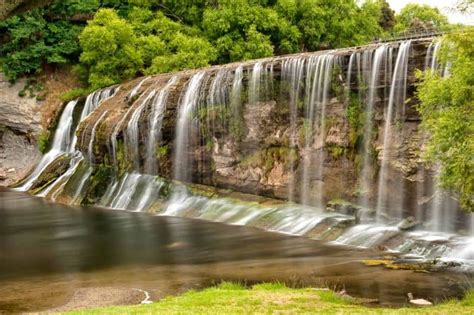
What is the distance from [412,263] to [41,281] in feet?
38.7

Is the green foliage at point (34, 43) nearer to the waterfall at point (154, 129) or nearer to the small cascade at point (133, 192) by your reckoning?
the waterfall at point (154, 129)

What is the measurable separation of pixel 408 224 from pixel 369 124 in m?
5.39

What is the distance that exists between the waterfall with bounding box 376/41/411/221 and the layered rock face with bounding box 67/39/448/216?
5cm

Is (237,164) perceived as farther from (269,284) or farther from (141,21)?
(141,21)

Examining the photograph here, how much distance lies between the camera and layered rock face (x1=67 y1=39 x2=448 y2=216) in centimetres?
2517

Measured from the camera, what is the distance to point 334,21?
53.5 metres

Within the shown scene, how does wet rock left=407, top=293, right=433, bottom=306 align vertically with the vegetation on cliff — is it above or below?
below

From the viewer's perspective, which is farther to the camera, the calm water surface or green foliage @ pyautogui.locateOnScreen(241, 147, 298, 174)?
green foliage @ pyautogui.locateOnScreen(241, 147, 298, 174)

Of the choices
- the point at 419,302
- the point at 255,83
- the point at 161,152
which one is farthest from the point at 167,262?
the point at 161,152

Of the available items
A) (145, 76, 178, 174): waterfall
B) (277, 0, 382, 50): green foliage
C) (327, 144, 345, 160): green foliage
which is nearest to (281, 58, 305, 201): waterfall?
(327, 144, 345, 160): green foliage

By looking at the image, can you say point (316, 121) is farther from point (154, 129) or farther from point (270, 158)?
point (154, 129)

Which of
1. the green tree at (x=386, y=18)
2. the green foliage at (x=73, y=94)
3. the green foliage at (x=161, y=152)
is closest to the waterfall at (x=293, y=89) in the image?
the green foliage at (x=161, y=152)

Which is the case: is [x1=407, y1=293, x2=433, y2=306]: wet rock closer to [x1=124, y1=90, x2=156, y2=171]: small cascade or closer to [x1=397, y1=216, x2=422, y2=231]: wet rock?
[x1=397, y1=216, x2=422, y2=231]: wet rock

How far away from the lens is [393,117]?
83.4 ft
